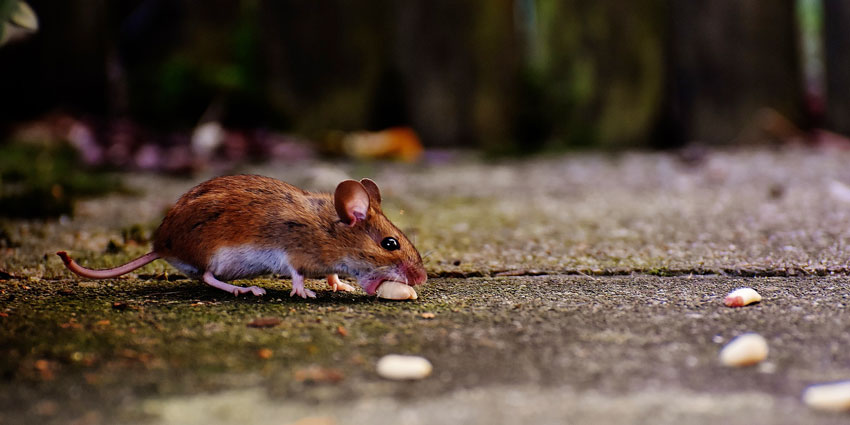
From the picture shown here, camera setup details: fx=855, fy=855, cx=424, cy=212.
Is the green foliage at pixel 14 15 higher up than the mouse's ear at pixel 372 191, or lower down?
higher up

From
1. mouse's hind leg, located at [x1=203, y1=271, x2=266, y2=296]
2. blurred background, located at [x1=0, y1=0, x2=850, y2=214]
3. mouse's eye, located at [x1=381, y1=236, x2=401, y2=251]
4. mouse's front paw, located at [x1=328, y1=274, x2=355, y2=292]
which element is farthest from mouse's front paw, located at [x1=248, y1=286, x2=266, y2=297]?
blurred background, located at [x1=0, y1=0, x2=850, y2=214]

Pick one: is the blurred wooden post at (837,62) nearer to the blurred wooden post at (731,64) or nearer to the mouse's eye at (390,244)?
the blurred wooden post at (731,64)

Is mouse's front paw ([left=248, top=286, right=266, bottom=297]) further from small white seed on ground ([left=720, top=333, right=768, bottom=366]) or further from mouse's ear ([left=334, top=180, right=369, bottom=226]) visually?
small white seed on ground ([left=720, top=333, right=768, bottom=366])

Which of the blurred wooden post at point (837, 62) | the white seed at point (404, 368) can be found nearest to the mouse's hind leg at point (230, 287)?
the white seed at point (404, 368)

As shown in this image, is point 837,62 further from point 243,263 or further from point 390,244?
point 243,263

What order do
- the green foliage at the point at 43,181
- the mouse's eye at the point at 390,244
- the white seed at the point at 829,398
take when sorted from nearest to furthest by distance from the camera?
the white seed at the point at 829,398 < the mouse's eye at the point at 390,244 < the green foliage at the point at 43,181

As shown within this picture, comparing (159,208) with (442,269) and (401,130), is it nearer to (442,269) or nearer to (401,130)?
(442,269)

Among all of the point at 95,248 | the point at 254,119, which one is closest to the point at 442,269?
the point at 95,248
